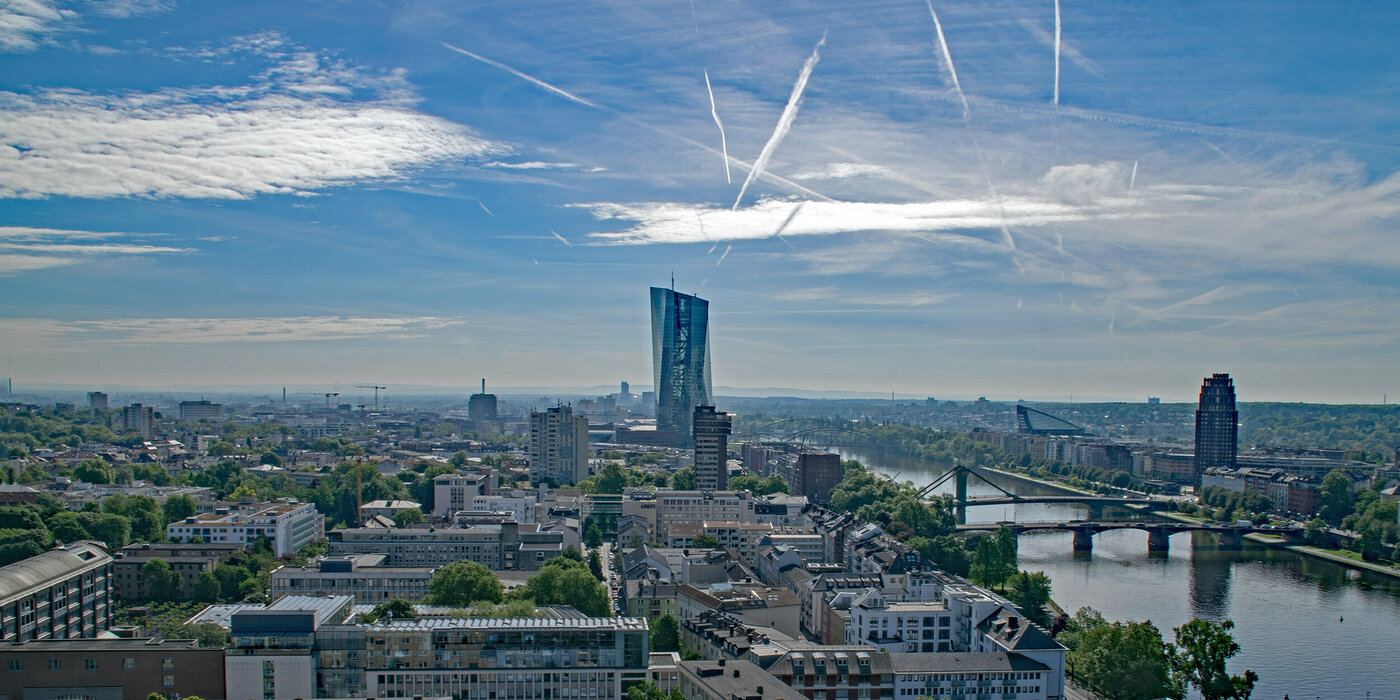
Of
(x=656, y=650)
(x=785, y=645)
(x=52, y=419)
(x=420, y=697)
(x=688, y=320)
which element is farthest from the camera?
(x=52, y=419)

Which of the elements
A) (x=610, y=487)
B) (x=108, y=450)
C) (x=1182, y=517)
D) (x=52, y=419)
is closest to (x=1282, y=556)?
(x=1182, y=517)

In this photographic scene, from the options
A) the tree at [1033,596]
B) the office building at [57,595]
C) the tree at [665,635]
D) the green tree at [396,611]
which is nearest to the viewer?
the green tree at [396,611]

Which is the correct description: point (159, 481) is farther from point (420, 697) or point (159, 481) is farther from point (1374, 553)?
point (1374, 553)

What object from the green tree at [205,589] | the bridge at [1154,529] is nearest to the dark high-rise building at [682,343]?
the bridge at [1154,529]

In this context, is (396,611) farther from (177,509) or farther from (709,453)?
(709,453)

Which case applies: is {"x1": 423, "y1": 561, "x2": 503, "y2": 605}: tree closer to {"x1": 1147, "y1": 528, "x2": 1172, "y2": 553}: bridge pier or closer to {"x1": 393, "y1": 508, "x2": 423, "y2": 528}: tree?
{"x1": 393, "y1": 508, "x2": 423, "y2": 528}: tree

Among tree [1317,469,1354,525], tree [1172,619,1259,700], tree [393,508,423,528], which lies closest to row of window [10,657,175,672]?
tree [1172,619,1259,700]

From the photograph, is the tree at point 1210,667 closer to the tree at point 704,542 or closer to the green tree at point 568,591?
the green tree at point 568,591
